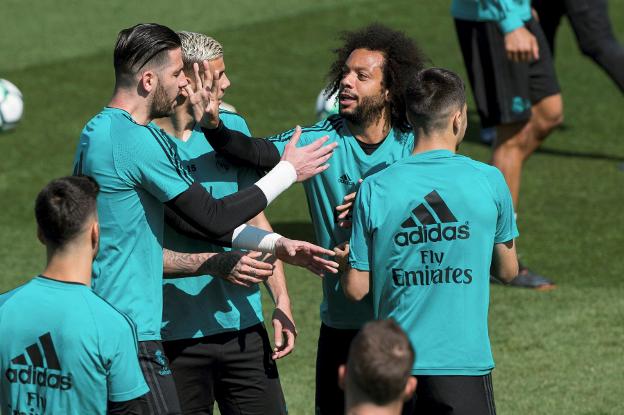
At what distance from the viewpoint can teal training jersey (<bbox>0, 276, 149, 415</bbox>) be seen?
13.5 ft

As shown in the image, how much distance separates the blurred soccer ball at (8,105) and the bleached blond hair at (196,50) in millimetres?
5936

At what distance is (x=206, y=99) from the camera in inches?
206

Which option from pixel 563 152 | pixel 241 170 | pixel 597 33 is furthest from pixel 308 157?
pixel 563 152

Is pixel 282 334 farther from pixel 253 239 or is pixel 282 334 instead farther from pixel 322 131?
pixel 322 131

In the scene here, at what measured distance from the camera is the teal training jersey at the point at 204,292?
5.38 m

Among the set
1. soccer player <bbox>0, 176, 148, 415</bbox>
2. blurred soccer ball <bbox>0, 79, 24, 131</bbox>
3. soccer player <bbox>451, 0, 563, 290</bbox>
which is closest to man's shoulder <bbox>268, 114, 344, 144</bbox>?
soccer player <bbox>0, 176, 148, 415</bbox>

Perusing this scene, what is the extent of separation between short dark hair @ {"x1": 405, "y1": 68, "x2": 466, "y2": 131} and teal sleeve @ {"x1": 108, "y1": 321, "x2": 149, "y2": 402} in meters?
1.47

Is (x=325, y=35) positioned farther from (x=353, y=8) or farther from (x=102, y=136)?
(x=102, y=136)

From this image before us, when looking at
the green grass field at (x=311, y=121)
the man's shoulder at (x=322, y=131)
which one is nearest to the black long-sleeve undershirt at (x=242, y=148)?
the man's shoulder at (x=322, y=131)

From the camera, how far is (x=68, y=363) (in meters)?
4.11

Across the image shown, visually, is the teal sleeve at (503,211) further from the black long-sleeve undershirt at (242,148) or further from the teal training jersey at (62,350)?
the teal training jersey at (62,350)

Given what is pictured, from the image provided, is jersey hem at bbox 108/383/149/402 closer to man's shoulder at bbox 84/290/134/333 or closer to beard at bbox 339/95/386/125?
man's shoulder at bbox 84/290/134/333

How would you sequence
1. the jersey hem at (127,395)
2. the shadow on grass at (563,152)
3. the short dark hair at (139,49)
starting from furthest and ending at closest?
the shadow on grass at (563,152) < the short dark hair at (139,49) < the jersey hem at (127,395)

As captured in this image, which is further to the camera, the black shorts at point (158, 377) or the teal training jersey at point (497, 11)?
the teal training jersey at point (497, 11)
